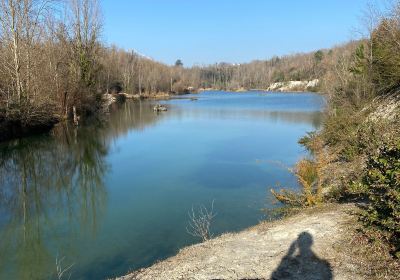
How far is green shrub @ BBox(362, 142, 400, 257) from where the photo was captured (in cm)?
538

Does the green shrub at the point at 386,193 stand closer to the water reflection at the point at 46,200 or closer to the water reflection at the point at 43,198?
the water reflection at the point at 46,200

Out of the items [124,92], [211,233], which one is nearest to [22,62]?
[211,233]

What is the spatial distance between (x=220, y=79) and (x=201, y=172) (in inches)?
6098

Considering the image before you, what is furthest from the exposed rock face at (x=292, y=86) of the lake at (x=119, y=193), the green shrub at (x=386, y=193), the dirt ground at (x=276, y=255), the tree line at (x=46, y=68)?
the green shrub at (x=386, y=193)

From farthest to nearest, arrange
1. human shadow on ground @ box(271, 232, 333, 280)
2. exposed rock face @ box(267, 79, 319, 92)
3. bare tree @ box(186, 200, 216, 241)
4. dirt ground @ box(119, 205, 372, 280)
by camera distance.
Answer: exposed rock face @ box(267, 79, 319, 92) → bare tree @ box(186, 200, 216, 241) → dirt ground @ box(119, 205, 372, 280) → human shadow on ground @ box(271, 232, 333, 280)

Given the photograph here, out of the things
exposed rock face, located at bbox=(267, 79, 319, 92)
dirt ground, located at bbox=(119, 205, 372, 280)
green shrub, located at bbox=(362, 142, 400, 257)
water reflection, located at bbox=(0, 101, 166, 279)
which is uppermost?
exposed rock face, located at bbox=(267, 79, 319, 92)

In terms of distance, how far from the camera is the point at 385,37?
16.9 m

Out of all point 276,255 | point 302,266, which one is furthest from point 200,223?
point 302,266

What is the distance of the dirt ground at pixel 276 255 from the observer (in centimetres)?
551

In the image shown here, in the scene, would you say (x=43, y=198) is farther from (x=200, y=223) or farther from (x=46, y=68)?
(x=46, y=68)

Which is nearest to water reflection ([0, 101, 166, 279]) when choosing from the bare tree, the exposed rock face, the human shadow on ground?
the bare tree

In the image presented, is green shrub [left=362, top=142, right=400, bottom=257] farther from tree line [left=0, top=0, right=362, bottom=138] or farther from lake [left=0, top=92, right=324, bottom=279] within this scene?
tree line [left=0, top=0, right=362, bottom=138]

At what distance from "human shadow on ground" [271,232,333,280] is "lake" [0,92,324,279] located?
294 centimetres

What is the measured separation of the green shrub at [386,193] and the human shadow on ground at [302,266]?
Answer: 99 cm
